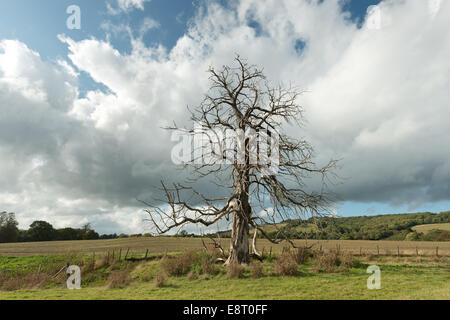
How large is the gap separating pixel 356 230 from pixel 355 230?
2.47 meters

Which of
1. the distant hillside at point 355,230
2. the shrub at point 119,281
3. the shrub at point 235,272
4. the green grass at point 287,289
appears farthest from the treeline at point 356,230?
the shrub at point 119,281

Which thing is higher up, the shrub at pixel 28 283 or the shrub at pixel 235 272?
the shrub at pixel 235 272

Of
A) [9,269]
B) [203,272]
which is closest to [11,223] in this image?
[9,269]

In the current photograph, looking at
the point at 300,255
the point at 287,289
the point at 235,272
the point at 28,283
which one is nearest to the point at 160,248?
the point at 28,283

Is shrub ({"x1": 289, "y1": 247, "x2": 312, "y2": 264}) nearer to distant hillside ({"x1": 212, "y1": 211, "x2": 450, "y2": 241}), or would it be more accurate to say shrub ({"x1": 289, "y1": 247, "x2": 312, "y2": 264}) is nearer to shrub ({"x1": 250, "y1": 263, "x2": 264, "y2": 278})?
distant hillside ({"x1": 212, "y1": 211, "x2": 450, "y2": 241})

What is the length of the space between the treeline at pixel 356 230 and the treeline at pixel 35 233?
2216 inches

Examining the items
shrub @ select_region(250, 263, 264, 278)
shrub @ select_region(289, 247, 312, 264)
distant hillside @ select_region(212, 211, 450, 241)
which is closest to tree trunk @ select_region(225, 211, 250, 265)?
distant hillside @ select_region(212, 211, 450, 241)

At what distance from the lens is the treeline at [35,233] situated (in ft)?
218

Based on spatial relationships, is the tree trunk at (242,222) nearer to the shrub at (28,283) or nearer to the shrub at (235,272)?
the shrub at (235,272)
